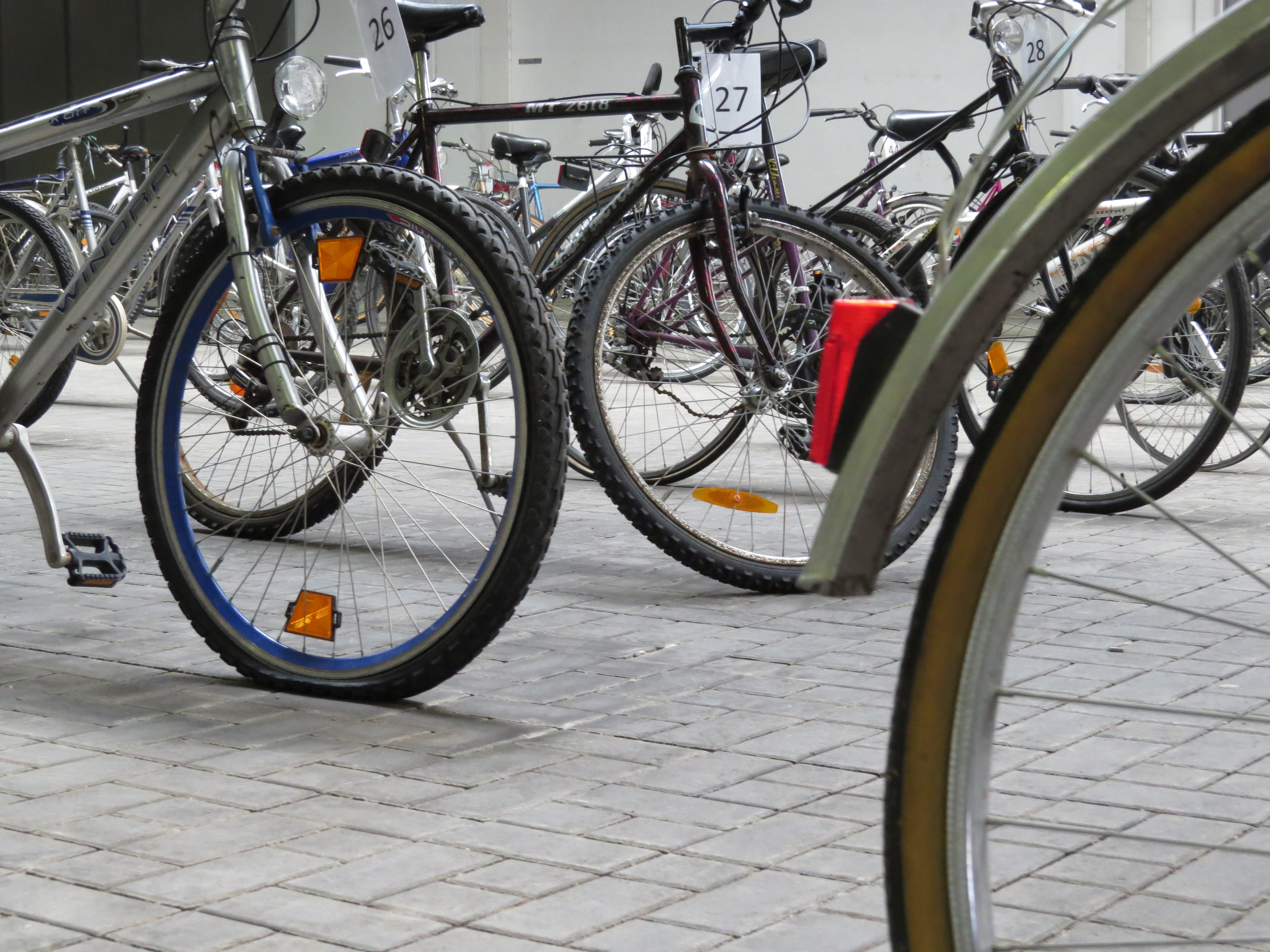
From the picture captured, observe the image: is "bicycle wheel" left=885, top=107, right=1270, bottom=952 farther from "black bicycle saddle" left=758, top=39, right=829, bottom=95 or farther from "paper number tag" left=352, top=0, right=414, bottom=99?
"paper number tag" left=352, top=0, right=414, bottom=99

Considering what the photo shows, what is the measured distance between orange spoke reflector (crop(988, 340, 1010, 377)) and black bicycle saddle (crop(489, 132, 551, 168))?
2.24m

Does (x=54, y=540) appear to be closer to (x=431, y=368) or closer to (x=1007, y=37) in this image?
(x=431, y=368)

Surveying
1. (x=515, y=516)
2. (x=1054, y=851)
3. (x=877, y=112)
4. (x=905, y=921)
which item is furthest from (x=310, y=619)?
(x=877, y=112)

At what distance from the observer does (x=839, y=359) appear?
1.23 m

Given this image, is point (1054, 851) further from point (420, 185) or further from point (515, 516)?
point (420, 185)

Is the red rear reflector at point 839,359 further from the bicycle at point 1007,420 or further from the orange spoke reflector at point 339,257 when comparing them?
A: the orange spoke reflector at point 339,257

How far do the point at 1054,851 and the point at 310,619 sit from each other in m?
1.44

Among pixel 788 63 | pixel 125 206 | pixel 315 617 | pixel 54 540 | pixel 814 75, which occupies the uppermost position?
pixel 814 75

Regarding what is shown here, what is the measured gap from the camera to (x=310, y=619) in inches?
118

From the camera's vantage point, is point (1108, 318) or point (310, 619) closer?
point (1108, 318)

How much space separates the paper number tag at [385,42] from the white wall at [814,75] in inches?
470

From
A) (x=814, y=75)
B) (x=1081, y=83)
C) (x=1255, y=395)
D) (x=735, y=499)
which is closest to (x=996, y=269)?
(x=735, y=499)

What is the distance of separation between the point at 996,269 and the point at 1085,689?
2.02 meters

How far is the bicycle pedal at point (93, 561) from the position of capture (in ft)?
10.6
